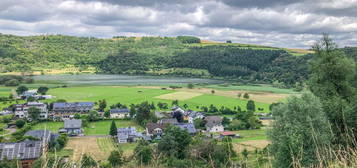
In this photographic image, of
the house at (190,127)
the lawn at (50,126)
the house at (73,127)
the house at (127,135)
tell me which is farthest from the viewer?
the lawn at (50,126)

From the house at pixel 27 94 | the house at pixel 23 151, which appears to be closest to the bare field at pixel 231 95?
the house at pixel 27 94

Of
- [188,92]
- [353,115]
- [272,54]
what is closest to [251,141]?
[353,115]

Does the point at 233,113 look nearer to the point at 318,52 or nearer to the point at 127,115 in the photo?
the point at 127,115

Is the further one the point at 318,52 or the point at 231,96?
the point at 231,96

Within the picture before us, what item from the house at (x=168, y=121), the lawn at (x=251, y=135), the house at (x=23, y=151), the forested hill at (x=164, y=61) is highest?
the forested hill at (x=164, y=61)

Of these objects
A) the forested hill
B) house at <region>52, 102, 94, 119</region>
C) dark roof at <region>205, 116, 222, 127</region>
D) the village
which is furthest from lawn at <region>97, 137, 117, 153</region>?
the forested hill

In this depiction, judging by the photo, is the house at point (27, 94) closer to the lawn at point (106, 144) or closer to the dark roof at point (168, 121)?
the dark roof at point (168, 121)

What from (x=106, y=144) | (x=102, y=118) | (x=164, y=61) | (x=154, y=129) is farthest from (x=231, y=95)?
(x=164, y=61)
